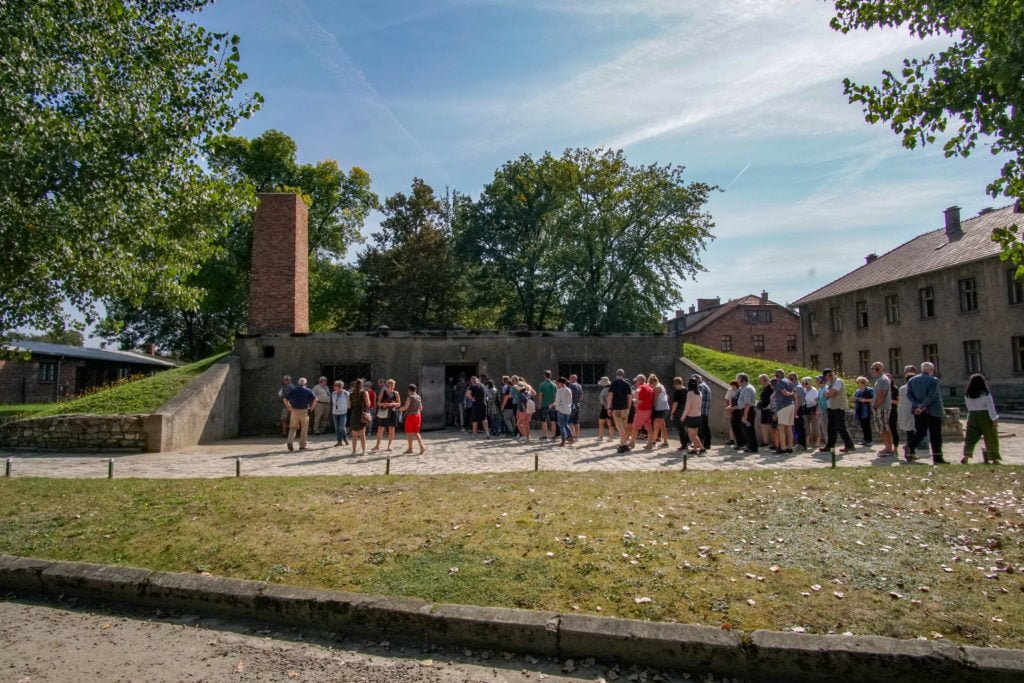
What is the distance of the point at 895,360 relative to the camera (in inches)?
1459

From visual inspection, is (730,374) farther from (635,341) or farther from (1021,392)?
(1021,392)

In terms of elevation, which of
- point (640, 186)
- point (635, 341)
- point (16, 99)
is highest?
point (640, 186)

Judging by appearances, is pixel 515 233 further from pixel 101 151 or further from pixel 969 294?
pixel 101 151

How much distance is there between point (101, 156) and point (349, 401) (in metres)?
7.04

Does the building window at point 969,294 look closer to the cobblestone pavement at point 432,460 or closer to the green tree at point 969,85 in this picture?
the cobblestone pavement at point 432,460

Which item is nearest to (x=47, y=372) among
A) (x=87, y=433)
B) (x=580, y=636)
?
(x=87, y=433)

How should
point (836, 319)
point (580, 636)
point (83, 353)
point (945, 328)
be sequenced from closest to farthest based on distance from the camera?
1. point (580, 636)
2. point (945, 328)
3. point (83, 353)
4. point (836, 319)

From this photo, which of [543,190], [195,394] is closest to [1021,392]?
[543,190]

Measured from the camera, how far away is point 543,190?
40.9 metres

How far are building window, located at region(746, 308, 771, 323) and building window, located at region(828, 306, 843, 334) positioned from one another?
11.5 m

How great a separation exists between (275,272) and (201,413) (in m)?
5.29

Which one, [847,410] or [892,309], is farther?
[892,309]

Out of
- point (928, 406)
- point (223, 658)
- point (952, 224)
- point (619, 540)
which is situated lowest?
point (223, 658)

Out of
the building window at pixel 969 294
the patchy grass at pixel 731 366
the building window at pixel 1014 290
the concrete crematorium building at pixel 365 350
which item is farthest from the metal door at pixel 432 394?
the building window at pixel 969 294
